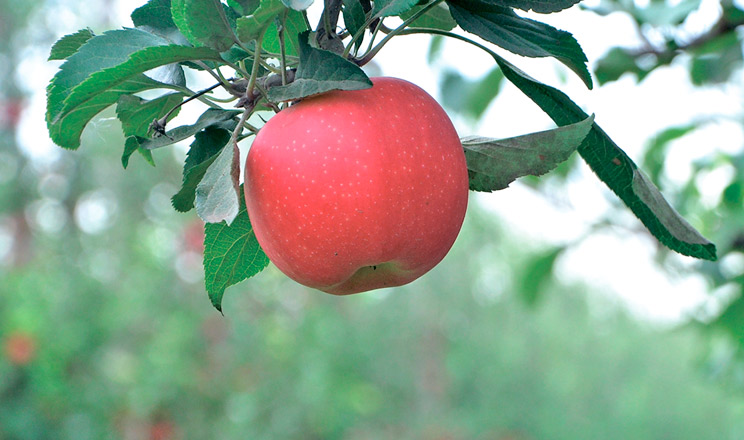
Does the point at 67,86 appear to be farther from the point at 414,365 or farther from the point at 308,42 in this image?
the point at 414,365

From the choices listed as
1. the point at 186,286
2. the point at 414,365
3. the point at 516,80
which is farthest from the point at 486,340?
the point at 516,80

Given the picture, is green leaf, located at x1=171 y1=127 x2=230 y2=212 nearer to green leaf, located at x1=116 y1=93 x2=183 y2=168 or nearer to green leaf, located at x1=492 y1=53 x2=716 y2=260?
green leaf, located at x1=116 y1=93 x2=183 y2=168

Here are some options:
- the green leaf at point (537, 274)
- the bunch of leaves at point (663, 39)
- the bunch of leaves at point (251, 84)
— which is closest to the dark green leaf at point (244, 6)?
the bunch of leaves at point (251, 84)

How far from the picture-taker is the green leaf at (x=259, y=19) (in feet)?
1.17

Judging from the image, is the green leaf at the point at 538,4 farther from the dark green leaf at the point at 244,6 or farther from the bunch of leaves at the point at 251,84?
the dark green leaf at the point at 244,6

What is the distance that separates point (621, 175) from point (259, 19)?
257mm

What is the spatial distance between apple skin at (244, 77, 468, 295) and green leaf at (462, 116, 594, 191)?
0.12 ft

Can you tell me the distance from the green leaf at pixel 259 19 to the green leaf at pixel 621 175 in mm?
165

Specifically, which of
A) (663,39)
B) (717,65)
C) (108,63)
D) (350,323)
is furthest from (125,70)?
(350,323)

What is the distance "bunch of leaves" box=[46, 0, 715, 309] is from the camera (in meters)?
0.37

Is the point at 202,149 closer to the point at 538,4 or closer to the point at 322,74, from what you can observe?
the point at 322,74

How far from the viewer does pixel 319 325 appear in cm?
371

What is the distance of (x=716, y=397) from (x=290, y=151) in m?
5.81

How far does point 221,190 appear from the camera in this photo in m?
0.37
